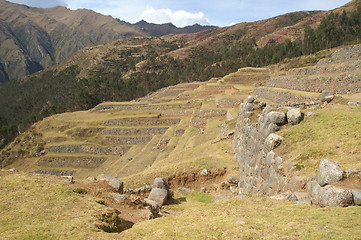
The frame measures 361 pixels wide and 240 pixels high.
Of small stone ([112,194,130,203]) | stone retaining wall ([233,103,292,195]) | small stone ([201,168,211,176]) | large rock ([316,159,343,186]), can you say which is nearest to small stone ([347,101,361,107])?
stone retaining wall ([233,103,292,195])

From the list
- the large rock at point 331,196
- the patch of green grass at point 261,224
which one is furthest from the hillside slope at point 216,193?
the large rock at point 331,196

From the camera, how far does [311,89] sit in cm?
2792

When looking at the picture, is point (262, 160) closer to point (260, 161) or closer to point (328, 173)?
point (260, 161)

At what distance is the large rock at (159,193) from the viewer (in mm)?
12516

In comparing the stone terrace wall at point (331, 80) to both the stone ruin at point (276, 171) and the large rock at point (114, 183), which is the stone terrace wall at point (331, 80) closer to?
the stone ruin at point (276, 171)

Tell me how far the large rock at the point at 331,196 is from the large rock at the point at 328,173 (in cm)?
28

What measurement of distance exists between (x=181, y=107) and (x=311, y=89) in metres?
24.8

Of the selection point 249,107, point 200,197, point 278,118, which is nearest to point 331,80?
point 249,107

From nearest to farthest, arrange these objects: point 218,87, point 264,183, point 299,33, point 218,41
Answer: point 264,183
point 218,87
point 299,33
point 218,41

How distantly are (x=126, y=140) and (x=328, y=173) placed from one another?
36.3 metres

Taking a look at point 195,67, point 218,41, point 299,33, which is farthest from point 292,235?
point 218,41

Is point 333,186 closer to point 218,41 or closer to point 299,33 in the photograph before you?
point 299,33

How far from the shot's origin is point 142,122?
45.2m

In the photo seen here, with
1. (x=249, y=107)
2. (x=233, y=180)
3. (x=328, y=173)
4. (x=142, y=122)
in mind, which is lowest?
(x=233, y=180)
